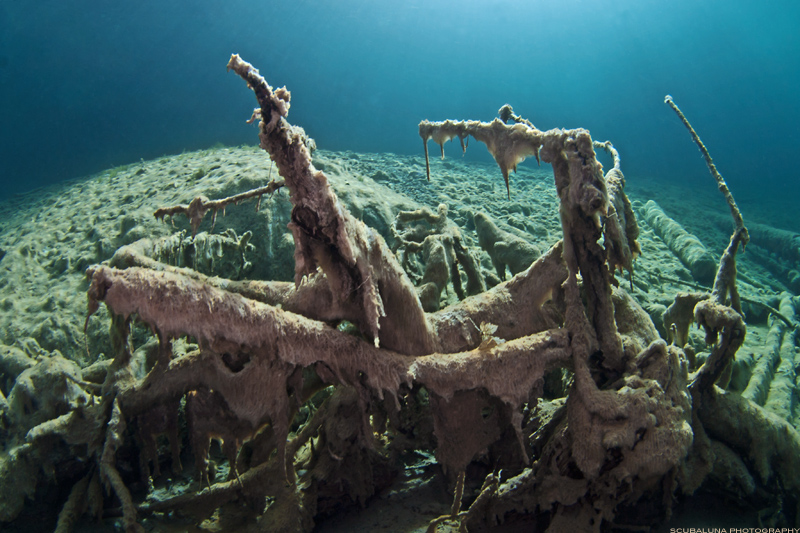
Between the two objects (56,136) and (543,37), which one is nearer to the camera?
(56,136)

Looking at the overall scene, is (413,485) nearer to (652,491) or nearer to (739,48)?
(652,491)

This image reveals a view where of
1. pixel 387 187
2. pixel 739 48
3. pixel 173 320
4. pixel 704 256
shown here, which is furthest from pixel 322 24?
pixel 739 48

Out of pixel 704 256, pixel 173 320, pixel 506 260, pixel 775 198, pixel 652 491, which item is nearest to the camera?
pixel 173 320

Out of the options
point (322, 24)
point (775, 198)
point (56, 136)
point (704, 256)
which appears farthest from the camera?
point (322, 24)

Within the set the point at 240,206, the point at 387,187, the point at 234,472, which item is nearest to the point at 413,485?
the point at 234,472

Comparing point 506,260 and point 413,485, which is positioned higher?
point 506,260

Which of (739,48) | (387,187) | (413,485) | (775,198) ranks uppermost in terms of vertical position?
(739,48)

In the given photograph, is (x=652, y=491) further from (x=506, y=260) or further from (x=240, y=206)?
(x=240, y=206)

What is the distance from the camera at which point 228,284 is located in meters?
3.44

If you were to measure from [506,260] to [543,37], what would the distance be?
8059 cm

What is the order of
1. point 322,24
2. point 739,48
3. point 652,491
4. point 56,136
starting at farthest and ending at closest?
point 739,48, point 322,24, point 56,136, point 652,491

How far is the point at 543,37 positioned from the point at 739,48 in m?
36.5

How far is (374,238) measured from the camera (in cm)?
282

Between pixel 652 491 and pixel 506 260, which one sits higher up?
pixel 506 260
